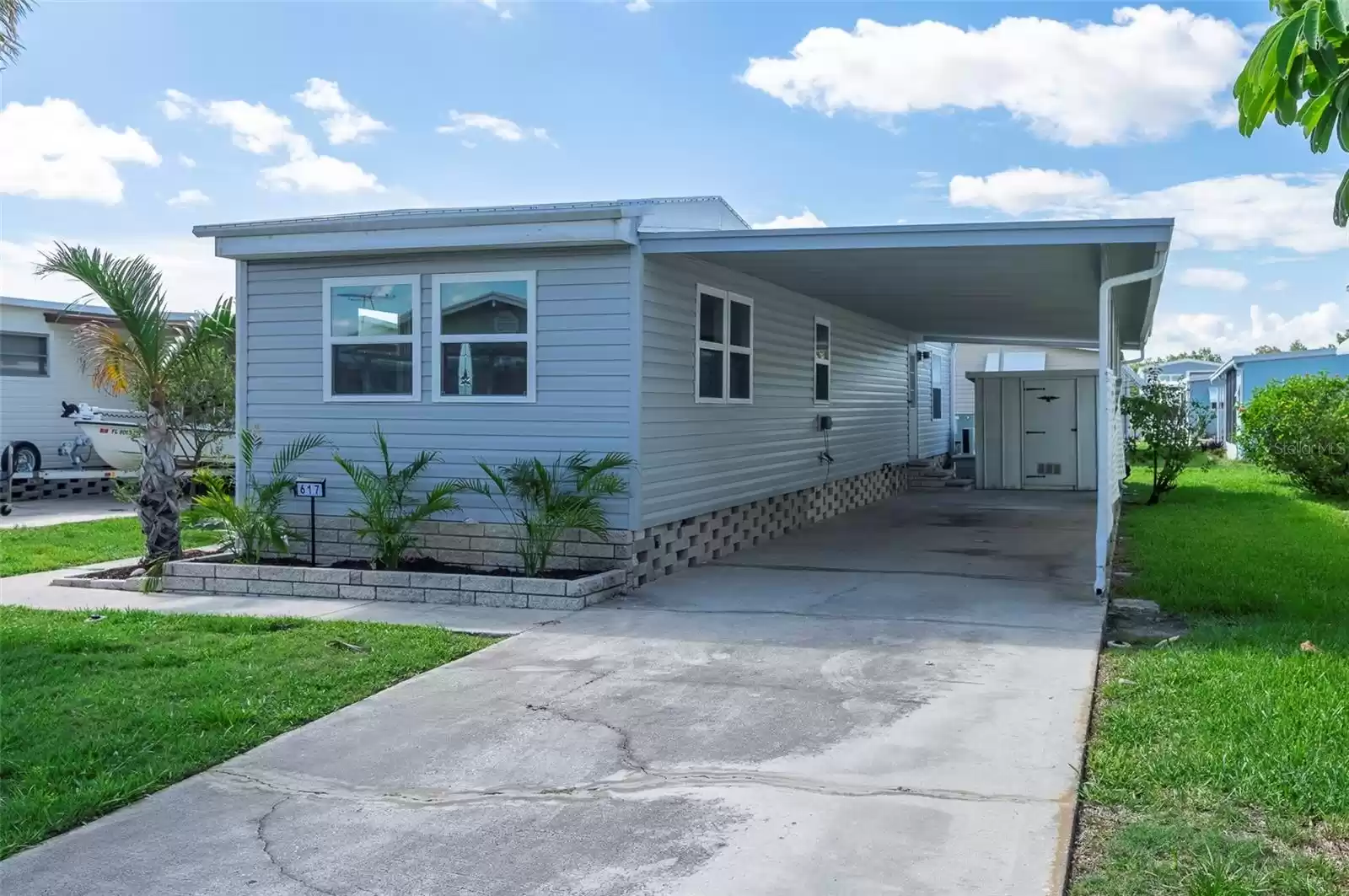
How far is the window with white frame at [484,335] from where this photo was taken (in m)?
8.86

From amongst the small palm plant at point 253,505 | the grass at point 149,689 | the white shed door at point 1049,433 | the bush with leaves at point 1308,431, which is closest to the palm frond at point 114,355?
the small palm plant at point 253,505

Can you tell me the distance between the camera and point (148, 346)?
909cm

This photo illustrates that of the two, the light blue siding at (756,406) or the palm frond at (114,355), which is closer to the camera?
the light blue siding at (756,406)

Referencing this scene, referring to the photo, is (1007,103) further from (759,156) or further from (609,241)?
(609,241)

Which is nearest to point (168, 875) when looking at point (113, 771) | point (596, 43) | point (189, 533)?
point (113, 771)

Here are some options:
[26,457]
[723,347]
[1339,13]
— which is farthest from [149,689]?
[26,457]

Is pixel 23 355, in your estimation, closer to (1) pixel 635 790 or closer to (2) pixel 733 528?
(2) pixel 733 528

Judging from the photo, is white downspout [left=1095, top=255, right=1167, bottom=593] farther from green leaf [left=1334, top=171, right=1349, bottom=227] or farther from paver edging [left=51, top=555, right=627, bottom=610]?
green leaf [left=1334, top=171, right=1349, bottom=227]

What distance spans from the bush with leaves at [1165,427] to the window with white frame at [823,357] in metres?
4.49

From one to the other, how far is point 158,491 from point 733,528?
4.99 meters

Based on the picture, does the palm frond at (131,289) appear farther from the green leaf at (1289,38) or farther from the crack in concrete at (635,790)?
the green leaf at (1289,38)

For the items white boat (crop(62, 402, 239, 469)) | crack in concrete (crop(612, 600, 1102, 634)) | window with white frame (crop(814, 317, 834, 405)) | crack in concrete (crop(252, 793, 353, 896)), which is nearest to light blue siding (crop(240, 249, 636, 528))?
crack in concrete (crop(612, 600, 1102, 634))

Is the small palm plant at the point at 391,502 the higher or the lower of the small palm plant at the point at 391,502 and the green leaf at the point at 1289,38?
the lower

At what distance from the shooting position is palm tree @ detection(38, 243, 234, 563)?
29.1 ft
